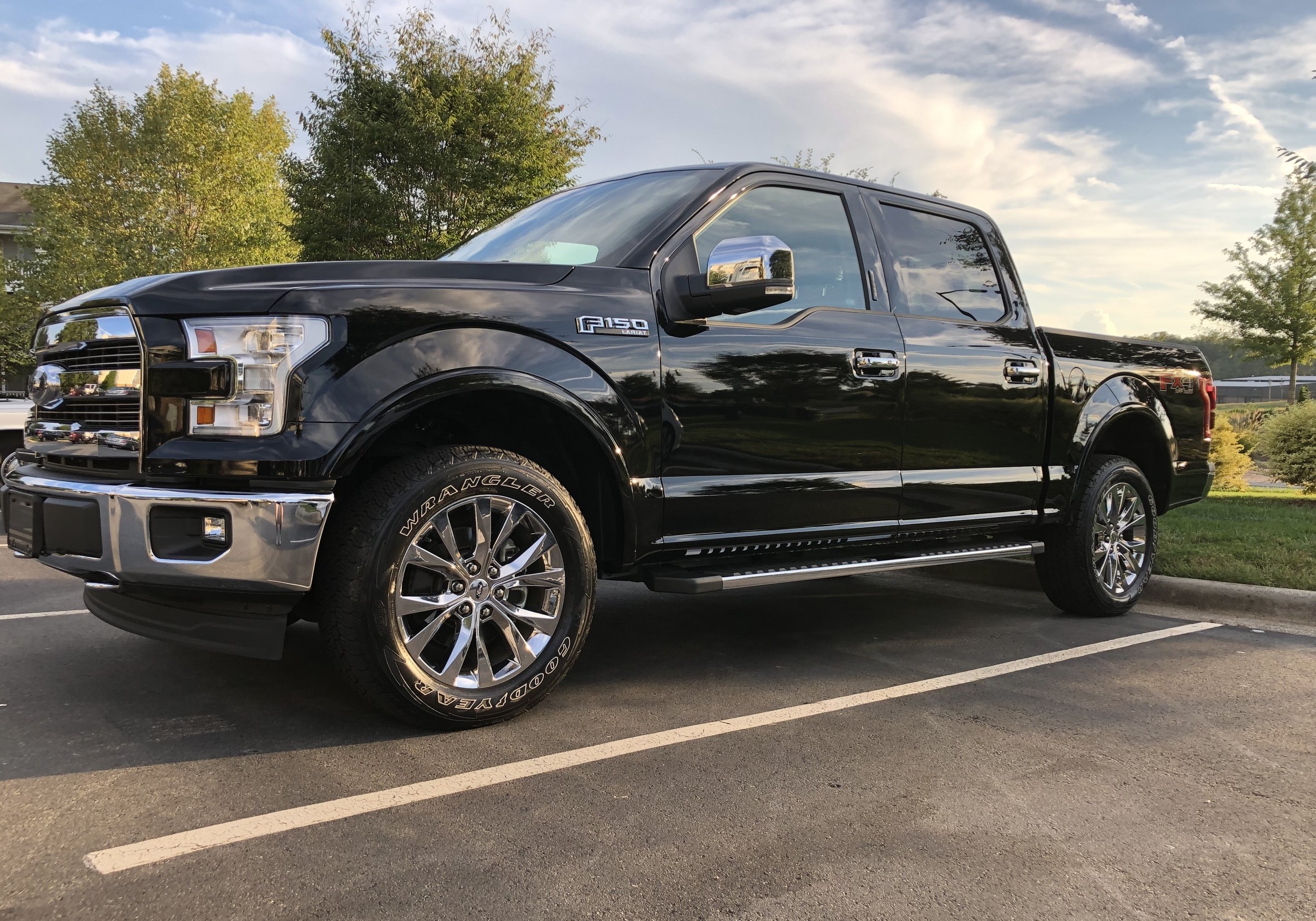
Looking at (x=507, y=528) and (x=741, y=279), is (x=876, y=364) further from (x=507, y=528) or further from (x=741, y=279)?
(x=507, y=528)

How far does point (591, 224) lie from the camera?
4117 millimetres

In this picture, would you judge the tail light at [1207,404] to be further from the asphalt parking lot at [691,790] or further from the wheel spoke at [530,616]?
the wheel spoke at [530,616]

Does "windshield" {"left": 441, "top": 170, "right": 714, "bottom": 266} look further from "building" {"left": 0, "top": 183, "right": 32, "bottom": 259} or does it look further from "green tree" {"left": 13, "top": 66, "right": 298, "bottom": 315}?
"building" {"left": 0, "top": 183, "right": 32, "bottom": 259}

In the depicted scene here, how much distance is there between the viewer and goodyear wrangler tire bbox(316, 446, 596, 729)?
116 inches

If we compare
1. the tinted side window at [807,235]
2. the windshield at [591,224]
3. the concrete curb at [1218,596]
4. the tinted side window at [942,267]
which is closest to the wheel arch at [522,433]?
the windshield at [591,224]

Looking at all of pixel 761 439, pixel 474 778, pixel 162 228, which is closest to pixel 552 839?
pixel 474 778

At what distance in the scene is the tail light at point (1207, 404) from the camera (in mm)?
6043

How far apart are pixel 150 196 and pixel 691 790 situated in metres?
29.6

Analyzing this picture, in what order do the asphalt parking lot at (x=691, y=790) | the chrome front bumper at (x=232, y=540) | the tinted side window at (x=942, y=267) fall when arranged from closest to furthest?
the asphalt parking lot at (x=691, y=790) < the chrome front bumper at (x=232, y=540) < the tinted side window at (x=942, y=267)

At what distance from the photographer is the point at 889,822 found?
2.60 m

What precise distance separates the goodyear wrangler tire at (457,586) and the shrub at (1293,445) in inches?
440

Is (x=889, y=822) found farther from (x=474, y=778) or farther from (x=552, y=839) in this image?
(x=474, y=778)

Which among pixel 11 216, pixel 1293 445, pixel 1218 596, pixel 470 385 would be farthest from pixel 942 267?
pixel 11 216

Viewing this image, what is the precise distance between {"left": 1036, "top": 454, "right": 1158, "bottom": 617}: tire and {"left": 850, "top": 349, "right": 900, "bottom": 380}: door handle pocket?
5.56 feet
